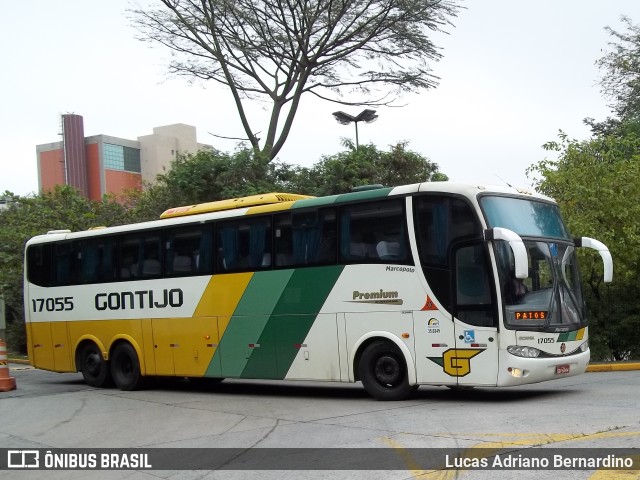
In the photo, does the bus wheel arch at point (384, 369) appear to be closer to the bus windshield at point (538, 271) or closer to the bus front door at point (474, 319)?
the bus front door at point (474, 319)

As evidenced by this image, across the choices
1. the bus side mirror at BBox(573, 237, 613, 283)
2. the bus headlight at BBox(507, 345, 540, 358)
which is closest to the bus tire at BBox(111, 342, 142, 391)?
the bus headlight at BBox(507, 345, 540, 358)

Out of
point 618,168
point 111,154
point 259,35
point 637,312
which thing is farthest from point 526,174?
point 111,154

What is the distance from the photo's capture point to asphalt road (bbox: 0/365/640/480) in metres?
8.34

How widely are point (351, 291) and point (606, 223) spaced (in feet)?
34.9

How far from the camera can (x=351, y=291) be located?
44.1 feet

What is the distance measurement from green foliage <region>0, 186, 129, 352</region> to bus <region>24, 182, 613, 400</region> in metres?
15.2

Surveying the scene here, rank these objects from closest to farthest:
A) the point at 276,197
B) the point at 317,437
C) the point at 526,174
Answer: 1. the point at 317,437
2. the point at 276,197
3. the point at 526,174

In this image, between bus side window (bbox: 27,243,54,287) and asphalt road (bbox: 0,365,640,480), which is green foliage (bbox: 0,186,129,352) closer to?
bus side window (bbox: 27,243,54,287)

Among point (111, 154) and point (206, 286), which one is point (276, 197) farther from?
point (111, 154)

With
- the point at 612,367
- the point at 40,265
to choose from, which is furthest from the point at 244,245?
the point at 612,367

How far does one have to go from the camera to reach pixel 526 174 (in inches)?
935

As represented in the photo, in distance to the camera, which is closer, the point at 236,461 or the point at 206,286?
the point at 236,461

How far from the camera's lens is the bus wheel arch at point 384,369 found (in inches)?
504

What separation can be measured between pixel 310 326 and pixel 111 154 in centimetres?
7941
